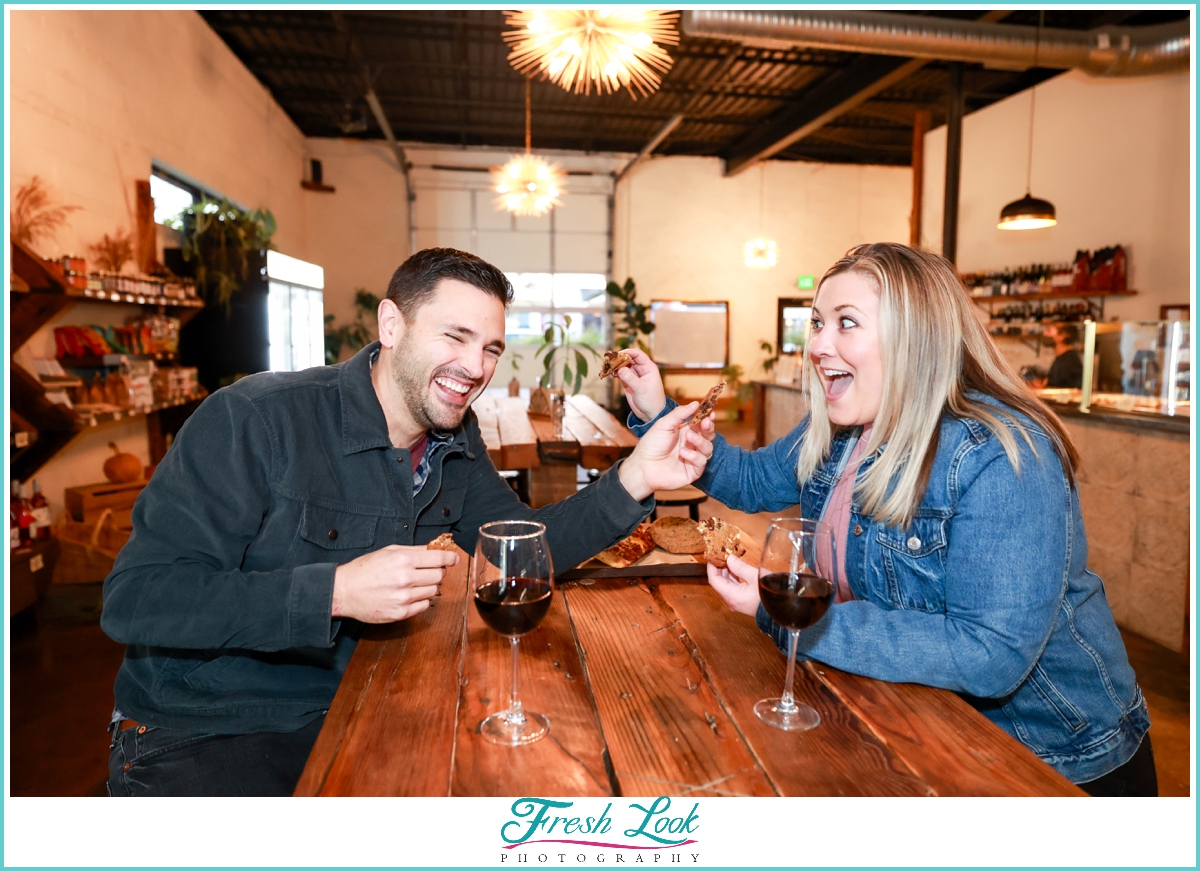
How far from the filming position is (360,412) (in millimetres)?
1510

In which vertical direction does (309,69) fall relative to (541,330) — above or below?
above

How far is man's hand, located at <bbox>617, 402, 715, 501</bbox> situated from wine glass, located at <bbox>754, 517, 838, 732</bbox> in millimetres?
516

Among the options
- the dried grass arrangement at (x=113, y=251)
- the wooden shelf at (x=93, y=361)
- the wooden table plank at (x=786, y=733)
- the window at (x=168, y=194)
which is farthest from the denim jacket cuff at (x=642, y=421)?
the window at (x=168, y=194)

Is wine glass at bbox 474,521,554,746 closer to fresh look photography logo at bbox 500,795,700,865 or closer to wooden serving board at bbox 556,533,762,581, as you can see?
fresh look photography logo at bbox 500,795,700,865

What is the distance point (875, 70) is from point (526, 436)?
5.79 metres

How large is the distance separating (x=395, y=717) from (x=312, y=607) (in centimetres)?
28

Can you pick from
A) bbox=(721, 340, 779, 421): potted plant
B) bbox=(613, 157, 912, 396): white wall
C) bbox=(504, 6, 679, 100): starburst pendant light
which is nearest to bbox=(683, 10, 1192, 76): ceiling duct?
bbox=(504, 6, 679, 100): starburst pendant light

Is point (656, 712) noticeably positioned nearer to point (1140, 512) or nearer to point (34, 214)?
point (1140, 512)

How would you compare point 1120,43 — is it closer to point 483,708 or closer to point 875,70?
point 875,70

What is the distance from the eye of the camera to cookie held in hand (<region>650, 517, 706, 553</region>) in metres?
1.76

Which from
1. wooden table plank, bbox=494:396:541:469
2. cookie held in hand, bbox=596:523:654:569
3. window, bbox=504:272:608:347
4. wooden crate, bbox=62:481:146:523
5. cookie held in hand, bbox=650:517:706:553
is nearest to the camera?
cookie held in hand, bbox=596:523:654:569

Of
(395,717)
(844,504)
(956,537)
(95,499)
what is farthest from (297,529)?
(95,499)

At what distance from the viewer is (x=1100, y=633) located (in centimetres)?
131

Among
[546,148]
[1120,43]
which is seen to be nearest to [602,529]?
[1120,43]
